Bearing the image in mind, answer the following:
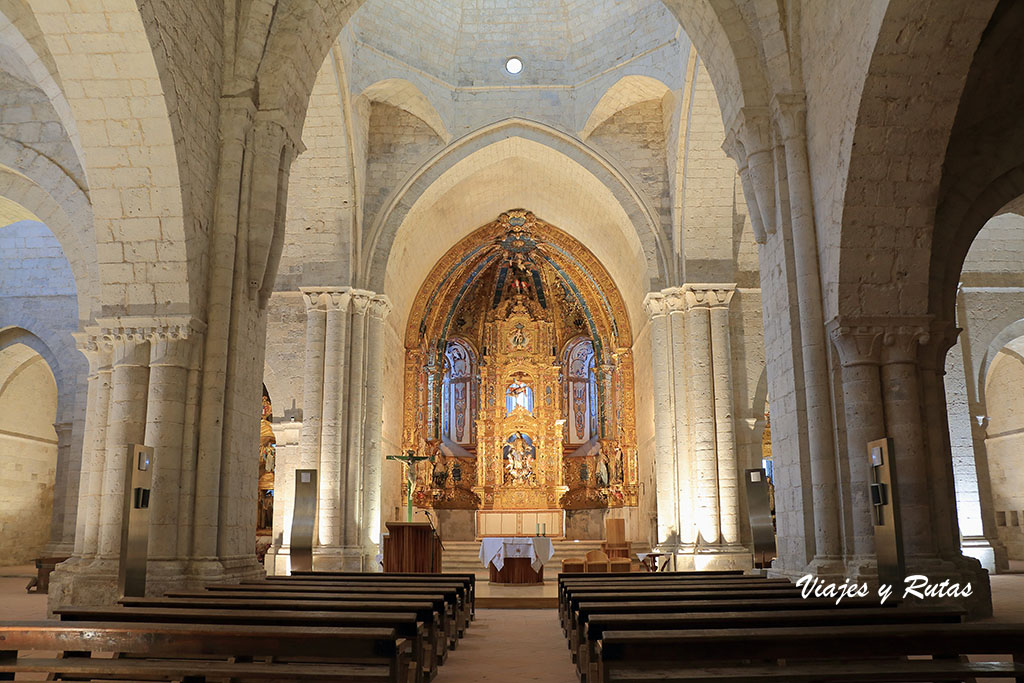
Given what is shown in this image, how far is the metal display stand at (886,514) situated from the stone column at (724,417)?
797cm

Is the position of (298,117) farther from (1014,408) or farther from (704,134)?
(1014,408)

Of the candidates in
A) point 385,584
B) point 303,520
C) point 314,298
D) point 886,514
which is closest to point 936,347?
point 886,514

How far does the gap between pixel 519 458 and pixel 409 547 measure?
8705mm

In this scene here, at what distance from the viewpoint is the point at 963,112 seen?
8.66 metres

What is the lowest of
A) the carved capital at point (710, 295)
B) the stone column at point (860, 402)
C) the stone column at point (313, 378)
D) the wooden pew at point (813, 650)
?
the wooden pew at point (813, 650)

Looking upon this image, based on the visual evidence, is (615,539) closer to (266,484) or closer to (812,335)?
(266,484)

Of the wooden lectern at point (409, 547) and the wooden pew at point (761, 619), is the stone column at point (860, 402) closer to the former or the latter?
the wooden pew at point (761, 619)

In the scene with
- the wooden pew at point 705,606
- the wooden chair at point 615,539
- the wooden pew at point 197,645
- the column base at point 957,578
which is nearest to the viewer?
the wooden pew at point 197,645

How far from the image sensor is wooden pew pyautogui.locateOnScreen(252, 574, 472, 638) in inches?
287

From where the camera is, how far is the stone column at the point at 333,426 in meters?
14.9

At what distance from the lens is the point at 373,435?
52.9ft

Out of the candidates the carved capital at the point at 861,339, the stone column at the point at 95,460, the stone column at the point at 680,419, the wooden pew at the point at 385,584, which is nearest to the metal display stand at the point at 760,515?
the stone column at the point at 680,419

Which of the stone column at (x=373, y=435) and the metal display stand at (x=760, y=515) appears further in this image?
the stone column at (x=373, y=435)

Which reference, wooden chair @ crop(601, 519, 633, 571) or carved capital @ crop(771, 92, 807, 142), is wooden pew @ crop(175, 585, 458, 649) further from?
wooden chair @ crop(601, 519, 633, 571)
